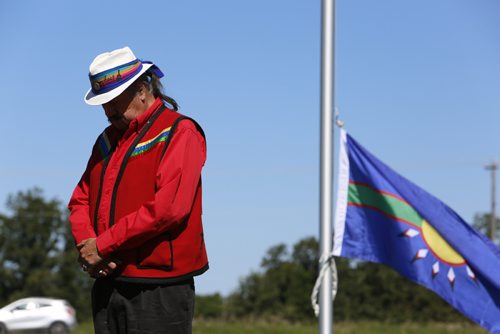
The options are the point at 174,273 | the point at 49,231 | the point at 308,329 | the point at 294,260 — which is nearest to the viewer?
the point at 174,273

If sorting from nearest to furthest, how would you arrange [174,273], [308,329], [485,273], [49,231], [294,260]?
[174,273] < [485,273] < [308,329] < [49,231] < [294,260]

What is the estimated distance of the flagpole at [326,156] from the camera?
17.5ft

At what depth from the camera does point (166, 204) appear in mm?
3926

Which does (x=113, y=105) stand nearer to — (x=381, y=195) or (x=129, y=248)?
(x=129, y=248)

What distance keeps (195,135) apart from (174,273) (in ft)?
1.89

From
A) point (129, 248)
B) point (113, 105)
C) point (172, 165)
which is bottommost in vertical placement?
point (129, 248)

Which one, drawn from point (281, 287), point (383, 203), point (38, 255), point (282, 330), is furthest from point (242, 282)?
point (383, 203)

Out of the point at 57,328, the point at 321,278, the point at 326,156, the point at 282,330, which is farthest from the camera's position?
the point at 57,328

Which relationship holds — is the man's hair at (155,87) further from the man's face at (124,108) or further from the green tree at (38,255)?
the green tree at (38,255)

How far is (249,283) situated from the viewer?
261ft

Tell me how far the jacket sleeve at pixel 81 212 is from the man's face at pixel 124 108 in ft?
1.00

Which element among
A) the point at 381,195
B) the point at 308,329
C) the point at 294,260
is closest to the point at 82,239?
the point at 381,195

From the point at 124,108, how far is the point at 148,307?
2.74ft

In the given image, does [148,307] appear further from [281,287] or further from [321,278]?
[281,287]
